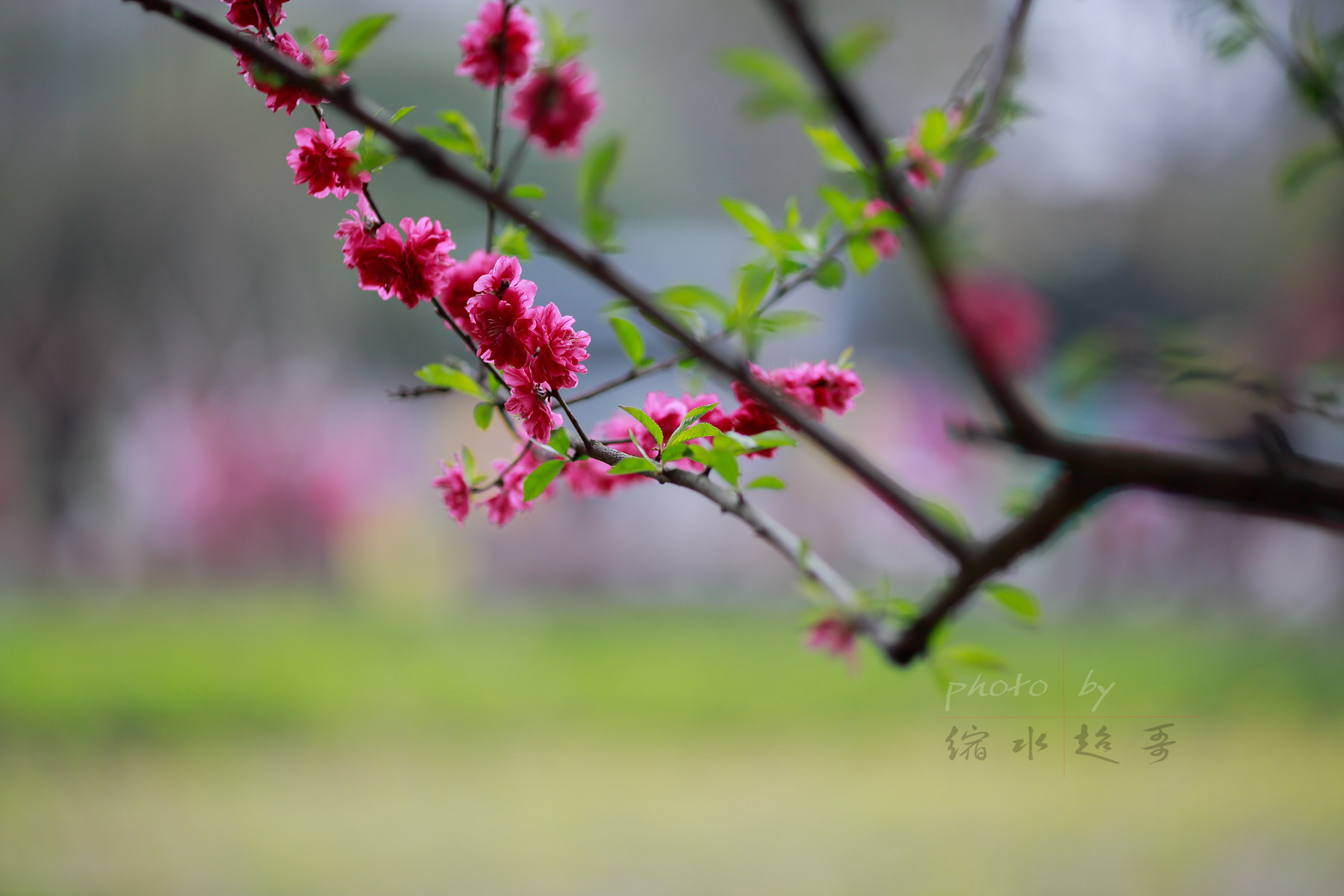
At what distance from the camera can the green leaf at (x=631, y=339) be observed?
0.34 meters

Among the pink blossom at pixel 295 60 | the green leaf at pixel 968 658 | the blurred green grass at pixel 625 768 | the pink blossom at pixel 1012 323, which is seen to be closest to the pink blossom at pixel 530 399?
the pink blossom at pixel 295 60

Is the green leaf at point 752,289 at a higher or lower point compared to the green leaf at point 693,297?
lower

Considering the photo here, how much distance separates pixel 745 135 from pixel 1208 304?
172 centimetres

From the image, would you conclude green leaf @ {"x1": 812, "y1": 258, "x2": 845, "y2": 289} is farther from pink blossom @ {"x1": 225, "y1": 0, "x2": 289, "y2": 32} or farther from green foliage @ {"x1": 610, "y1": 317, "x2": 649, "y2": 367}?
pink blossom @ {"x1": 225, "y1": 0, "x2": 289, "y2": 32}

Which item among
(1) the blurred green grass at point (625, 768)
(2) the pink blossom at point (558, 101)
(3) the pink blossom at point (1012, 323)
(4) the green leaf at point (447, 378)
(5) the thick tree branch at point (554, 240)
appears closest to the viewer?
(5) the thick tree branch at point (554, 240)

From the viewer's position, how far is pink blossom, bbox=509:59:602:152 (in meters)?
0.43

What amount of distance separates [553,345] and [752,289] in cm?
10

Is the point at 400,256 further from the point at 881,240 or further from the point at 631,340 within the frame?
the point at 881,240

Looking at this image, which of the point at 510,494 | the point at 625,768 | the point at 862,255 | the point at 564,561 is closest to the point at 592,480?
the point at 510,494

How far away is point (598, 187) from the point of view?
35 centimetres

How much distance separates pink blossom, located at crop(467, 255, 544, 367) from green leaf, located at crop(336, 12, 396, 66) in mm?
82

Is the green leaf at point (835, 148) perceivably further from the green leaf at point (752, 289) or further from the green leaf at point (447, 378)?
the green leaf at point (447, 378)

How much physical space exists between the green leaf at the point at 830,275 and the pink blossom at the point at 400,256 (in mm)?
150

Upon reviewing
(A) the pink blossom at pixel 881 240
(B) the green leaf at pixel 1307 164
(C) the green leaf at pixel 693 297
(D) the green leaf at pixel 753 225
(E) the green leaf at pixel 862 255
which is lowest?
(C) the green leaf at pixel 693 297
